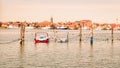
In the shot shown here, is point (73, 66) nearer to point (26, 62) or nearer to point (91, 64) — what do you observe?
point (91, 64)

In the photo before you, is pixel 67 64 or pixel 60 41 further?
pixel 60 41

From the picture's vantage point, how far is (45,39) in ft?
333

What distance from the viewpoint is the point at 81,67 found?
4647 cm

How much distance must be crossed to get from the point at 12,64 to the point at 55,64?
527 cm

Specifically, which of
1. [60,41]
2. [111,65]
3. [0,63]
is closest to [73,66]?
[111,65]

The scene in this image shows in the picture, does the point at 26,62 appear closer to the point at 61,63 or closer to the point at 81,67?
the point at 61,63

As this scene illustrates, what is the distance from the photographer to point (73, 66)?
155 feet

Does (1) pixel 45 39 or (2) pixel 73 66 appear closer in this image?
(2) pixel 73 66

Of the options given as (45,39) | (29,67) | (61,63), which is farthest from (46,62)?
(45,39)

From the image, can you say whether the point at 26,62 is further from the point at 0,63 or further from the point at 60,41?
the point at 60,41

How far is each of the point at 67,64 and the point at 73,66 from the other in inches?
78.5

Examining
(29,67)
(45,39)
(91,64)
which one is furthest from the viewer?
(45,39)

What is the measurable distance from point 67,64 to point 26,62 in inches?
231

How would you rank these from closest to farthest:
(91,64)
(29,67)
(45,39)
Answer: (29,67) < (91,64) < (45,39)
